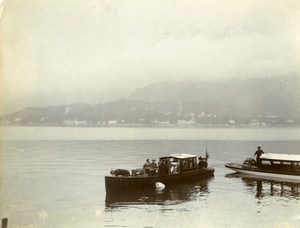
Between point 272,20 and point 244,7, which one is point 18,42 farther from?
point 272,20

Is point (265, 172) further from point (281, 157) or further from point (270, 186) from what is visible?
point (281, 157)

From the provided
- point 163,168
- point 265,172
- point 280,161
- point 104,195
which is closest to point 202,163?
point 163,168

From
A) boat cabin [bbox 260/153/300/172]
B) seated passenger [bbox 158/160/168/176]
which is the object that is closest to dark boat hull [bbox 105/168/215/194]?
seated passenger [bbox 158/160/168/176]

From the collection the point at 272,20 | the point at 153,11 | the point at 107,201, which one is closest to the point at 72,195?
the point at 107,201

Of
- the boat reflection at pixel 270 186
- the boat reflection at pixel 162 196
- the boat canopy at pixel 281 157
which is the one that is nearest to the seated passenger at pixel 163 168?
the boat reflection at pixel 162 196

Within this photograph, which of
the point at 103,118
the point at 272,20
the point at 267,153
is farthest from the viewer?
the point at 267,153

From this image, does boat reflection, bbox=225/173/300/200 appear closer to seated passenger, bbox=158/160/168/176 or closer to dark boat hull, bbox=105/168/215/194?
dark boat hull, bbox=105/168/215/194

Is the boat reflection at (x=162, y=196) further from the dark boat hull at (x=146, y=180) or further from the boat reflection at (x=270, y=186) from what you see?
the boat reflection at (x=270, y=186)

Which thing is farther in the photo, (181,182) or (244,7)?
(181,182)
